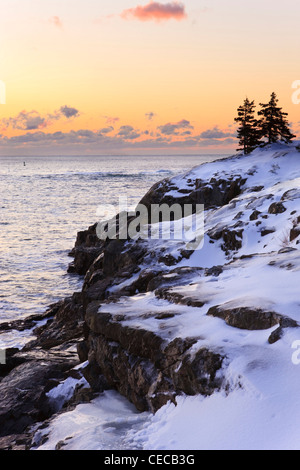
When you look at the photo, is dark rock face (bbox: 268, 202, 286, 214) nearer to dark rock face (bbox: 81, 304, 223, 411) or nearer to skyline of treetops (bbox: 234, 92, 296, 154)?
dark rock face (bbox: 81, 304, 223, 411)

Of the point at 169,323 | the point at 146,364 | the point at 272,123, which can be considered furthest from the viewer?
the point at 272,123

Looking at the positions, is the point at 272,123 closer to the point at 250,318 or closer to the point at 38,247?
the point at 38,247

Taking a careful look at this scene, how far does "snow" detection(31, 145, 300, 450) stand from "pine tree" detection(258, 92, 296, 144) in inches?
1823

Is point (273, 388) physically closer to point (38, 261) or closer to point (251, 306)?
point (251, 306)

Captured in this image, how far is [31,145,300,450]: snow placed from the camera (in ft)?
22.0

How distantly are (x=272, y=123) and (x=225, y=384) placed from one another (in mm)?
54010

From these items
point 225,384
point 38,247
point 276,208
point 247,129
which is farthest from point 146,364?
point 247,129

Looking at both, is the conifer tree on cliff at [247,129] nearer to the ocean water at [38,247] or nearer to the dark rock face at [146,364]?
the ocean water at [38,247]

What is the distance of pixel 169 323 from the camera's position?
10.2 metres

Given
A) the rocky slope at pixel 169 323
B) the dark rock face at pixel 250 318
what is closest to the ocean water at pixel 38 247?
the rocky slope at pixel 169 323

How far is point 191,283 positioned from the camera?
13.6m

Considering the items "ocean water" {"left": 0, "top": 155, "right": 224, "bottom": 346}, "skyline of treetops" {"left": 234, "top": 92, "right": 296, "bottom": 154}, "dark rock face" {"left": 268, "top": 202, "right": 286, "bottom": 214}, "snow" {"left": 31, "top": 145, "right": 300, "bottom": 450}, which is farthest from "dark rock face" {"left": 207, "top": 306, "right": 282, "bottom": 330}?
"skyline of treetops" {"left": 234, "top": 92, "right": 296, "bottom": 154}

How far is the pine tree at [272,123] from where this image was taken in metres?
56.2

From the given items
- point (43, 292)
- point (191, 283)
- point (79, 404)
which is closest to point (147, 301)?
point (191, 283)
